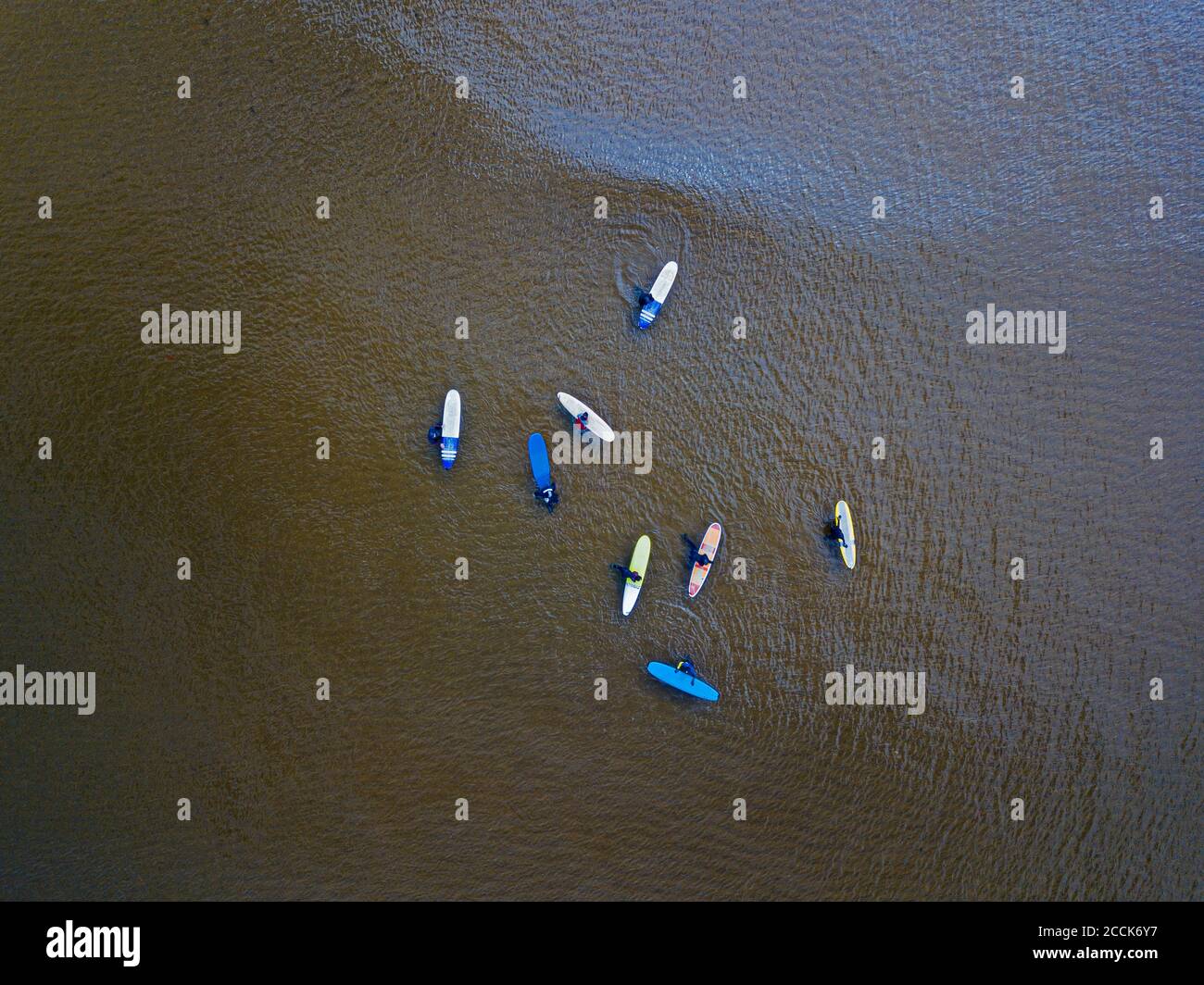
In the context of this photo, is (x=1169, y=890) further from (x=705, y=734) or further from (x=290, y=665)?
(x=290, y=665)

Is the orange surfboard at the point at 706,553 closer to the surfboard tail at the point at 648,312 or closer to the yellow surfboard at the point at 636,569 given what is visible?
the yellow surfboard at the point at 636,569

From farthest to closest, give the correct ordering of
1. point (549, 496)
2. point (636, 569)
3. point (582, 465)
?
point (582, 465) < point (636, 569) < point (549, 496)

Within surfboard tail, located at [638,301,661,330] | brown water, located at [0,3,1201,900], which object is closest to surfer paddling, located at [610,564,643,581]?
brown water, located at [0,3,1201,900]

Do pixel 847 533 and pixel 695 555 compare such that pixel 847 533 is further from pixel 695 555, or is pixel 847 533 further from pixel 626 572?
pixel 626 572

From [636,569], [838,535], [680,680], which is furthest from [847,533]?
[680,680]

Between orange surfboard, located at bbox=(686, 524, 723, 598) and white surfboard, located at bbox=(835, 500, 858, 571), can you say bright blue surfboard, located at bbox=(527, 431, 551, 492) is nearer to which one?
orange surfboard, located at bbox=(686, 524, 723, 598)

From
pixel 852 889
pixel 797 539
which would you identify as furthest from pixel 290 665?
pixel 852 889

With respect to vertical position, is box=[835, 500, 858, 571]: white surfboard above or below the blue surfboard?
above
